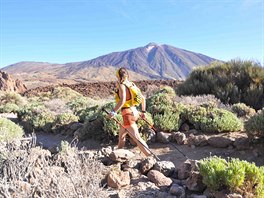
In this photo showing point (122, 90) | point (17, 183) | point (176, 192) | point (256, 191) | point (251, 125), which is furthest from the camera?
point (251, 125)

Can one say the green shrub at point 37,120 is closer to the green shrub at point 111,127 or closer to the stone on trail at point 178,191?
the green shrub at point 111,127

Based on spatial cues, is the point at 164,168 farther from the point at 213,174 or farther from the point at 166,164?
the point at 213,174

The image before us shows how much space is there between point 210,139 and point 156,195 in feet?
11.5

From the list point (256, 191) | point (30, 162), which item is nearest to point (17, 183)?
point (30, 162)

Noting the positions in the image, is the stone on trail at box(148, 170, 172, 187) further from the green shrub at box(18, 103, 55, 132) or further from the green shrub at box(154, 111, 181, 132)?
the green shrub at box(18, 103, 55, 132)

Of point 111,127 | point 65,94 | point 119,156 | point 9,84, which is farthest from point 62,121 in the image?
point 9,84

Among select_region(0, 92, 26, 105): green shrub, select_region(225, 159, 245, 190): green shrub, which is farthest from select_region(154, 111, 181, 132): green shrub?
select_region(0, 92, 26, 105): green shrub

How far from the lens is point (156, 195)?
4031 millimetres

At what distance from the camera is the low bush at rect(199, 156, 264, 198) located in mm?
3717

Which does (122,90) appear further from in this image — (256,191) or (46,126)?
(46,126)

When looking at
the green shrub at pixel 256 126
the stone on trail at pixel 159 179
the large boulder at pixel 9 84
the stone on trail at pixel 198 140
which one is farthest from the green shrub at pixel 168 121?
the large boulder at pixel 9 84

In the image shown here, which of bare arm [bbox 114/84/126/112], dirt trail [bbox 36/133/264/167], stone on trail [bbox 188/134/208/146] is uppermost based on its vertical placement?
bare arm [bbox 114/84/126/112]

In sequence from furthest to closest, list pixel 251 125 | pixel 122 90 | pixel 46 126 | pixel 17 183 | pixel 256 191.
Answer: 1. pixel 46 126
2. pixel 251 125
3. pixel 122 90
4. pixel 256 191
5. pixel 17 183

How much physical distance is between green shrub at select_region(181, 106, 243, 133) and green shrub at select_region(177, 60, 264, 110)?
2954 millimetres
